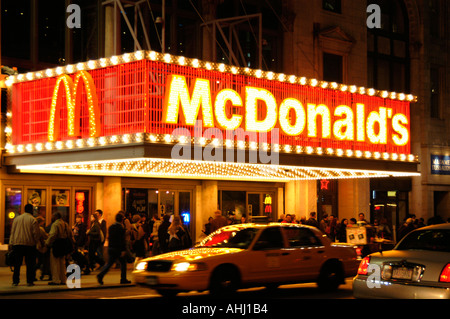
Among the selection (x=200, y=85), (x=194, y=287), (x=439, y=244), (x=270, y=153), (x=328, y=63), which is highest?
(x=328, y=63)

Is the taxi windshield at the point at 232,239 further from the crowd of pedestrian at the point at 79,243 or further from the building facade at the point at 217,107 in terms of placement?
the building facade at the point at 217,107

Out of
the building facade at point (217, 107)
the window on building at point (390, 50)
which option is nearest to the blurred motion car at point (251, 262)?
the building facade at point (217, 107)

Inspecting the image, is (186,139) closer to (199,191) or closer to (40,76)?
(40,76)

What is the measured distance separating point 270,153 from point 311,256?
6270mm

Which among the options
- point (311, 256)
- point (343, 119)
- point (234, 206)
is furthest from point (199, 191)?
point (311, 256)

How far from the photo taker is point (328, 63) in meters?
32.8

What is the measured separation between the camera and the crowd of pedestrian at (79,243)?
17.7 m

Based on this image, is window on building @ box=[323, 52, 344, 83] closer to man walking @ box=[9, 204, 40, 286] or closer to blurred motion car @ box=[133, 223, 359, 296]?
blurred motion car @ box=[133, 223, 359, 296]

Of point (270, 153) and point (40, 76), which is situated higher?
point (40, 76)

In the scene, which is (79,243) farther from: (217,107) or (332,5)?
(332,5)

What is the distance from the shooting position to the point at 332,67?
33.0 metres

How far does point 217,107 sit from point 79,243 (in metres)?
5.60

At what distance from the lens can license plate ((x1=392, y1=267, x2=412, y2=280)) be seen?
11.0 meters

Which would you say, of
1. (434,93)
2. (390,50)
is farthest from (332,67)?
(434,93)
